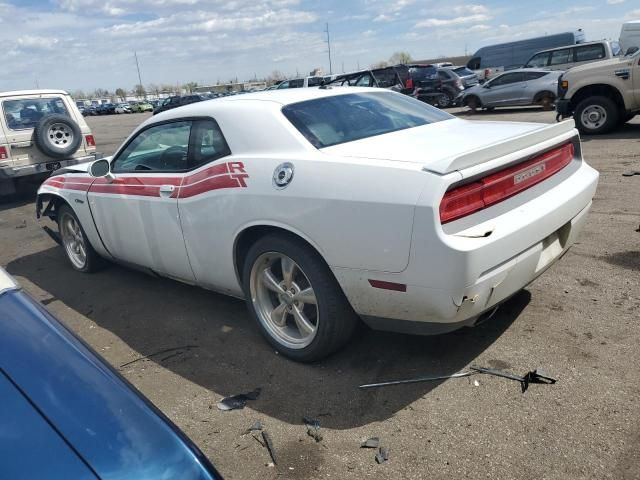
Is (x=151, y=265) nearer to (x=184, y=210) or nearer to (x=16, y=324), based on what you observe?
(x=184, y=210)

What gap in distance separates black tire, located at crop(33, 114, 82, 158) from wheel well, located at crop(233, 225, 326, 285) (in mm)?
7483

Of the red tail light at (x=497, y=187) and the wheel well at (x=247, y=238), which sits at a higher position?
the red tail light at (x=497, y=187)

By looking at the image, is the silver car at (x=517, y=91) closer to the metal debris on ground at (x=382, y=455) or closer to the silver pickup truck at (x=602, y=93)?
the silver pickup truck at (x=602, y=93)

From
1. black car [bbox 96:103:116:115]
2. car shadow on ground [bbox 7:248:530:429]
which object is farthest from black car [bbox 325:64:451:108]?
black car [bbox 96:103:116:115]

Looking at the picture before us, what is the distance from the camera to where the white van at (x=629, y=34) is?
61.2ft

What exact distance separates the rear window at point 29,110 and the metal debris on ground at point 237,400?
8.72 meters

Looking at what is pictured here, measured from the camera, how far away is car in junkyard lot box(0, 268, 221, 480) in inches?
49.0

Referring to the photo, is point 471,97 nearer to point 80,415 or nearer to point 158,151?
point 158,151

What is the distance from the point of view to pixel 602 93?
10.5 metres

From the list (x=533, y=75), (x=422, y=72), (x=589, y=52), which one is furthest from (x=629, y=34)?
(x=422, y=72)

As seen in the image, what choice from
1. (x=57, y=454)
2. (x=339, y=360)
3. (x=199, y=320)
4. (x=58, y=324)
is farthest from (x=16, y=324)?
(x=199, y=320)

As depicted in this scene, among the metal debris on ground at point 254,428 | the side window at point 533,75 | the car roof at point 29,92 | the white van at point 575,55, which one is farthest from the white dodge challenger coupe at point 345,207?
the white van at point 575,55

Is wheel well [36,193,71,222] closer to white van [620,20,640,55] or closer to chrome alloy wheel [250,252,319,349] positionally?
chrome alloy wheel [250,252,319,349]

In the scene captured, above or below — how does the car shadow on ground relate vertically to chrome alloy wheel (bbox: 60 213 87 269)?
below
